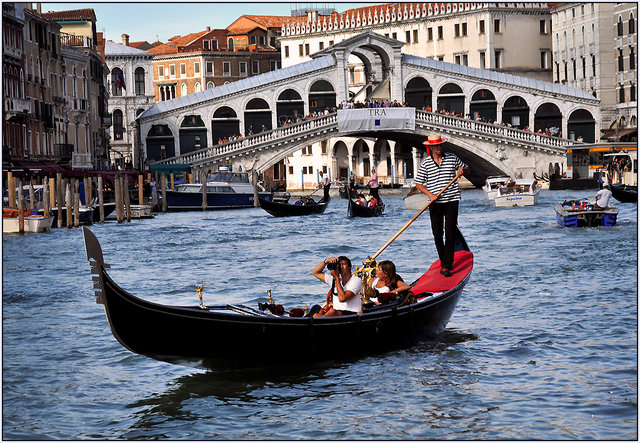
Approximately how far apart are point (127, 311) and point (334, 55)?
30.5 metres

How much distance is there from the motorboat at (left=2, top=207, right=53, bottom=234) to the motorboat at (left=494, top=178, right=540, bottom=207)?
10.5 meters

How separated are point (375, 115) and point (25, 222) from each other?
1636 cm

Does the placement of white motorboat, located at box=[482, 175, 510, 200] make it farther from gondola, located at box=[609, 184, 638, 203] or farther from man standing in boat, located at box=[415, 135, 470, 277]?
man standing in boat, located at box=[415, 135, 470, 277]

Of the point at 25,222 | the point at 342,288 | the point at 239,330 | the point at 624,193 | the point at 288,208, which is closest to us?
the point at 239,330

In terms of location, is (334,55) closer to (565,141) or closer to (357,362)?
(565,141)

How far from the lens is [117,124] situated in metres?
51.4

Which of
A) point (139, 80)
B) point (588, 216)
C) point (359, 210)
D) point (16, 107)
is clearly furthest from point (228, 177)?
point (139, 80)

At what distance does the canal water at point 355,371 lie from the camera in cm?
598

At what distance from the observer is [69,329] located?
354 inches

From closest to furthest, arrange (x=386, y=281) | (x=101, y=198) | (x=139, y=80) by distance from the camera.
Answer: (x=386, y=281) < (x=101, y=198) < (x=139, y=80)

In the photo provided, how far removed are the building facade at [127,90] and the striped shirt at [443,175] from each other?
42745 mm

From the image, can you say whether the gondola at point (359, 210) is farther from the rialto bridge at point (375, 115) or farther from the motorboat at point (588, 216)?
the rialto bridge at point (375, 115)

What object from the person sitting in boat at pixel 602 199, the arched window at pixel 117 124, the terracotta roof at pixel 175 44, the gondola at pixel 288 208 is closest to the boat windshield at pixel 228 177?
the gondola at pixel 288 208

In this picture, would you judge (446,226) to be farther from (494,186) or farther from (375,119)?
(375,119)
